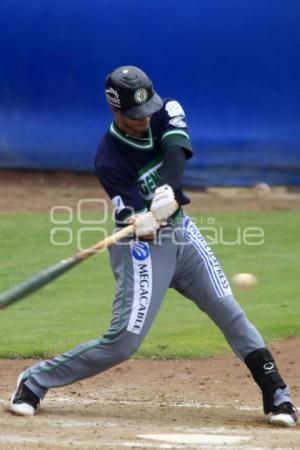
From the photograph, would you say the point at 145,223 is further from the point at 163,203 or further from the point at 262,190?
the point at 262,190

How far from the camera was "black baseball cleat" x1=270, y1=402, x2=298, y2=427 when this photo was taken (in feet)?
18.4

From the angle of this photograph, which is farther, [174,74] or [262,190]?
[174,74]

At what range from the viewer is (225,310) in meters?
5.72

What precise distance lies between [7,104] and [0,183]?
104 cm

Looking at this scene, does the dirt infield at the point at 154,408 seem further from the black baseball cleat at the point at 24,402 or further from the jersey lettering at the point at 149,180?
the jersey lettering at the point at 149,180

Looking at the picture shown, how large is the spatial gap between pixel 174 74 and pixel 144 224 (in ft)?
29.1

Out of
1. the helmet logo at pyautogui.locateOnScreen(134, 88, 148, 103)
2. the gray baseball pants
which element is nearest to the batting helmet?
the helmet logo at pyautogui.locateOnScreen(134, 88, 148, 103)

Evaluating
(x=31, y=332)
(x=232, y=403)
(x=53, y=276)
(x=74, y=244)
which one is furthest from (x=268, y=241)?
(x=53, y=276)

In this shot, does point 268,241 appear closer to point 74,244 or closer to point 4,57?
point 74,244

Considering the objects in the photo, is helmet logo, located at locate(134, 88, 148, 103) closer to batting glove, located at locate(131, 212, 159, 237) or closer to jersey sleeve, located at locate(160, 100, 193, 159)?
jersey sleeve, located at locate(160, 100, 193, 159)

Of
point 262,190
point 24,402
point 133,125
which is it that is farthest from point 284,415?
point 262,190

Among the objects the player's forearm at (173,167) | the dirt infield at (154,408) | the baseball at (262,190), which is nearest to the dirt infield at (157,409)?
the dirt infield at (154,408)

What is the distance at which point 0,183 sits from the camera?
1473 cm

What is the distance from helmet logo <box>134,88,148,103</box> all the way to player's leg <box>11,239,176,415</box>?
711 mm
